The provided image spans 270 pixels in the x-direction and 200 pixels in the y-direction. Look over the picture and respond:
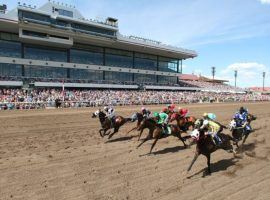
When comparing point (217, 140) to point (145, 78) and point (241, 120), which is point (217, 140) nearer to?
point (241, 120)

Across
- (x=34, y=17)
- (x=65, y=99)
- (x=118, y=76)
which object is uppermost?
(x=34, y=17)

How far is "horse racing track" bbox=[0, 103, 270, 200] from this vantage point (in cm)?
698

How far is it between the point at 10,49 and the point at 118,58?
1975 cm

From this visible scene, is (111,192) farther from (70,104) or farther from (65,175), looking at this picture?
(70,104)

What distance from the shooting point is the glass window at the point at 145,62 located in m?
59.1

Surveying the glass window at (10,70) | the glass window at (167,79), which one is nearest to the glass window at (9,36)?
the glass window at (10,70)

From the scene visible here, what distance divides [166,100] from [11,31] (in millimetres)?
23526

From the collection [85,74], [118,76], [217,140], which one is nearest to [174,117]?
[217,140]

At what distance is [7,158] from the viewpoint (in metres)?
10.0

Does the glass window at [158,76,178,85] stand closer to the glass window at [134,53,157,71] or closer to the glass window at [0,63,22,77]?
the glass window at [134,53,157,71]

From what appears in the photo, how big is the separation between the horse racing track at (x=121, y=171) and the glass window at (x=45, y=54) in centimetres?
3178

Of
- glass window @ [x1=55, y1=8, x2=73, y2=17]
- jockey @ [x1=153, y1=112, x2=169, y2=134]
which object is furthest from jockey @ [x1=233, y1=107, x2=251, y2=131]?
glass window @ [x1=55, y1=8, x2=73, y2=17]

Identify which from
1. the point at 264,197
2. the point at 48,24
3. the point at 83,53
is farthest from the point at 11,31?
the point at 264,197

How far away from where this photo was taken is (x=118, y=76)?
5444 cm
